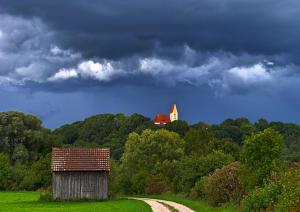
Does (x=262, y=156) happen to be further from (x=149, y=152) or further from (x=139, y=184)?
(x=149, y=152)

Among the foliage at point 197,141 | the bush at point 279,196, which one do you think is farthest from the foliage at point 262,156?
the foliage at point 197,141

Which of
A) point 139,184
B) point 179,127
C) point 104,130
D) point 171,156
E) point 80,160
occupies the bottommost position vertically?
point 139,184

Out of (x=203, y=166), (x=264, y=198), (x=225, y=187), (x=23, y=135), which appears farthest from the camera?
(x=23, y=135)

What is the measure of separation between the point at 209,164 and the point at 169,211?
1619cm

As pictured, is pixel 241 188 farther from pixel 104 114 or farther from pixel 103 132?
pixel 104 114

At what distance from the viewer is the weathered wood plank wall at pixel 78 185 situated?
42500mm

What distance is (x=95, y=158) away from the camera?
4362cm

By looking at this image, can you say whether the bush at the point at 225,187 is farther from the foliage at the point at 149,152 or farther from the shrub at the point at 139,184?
the foliage at the point at 149,152

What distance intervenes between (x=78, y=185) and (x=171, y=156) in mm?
30961

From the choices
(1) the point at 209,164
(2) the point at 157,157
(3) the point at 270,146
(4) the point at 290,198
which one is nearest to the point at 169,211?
(3) the point at 270,146

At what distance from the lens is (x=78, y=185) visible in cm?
4266

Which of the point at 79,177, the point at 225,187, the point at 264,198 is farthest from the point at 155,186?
the point at 264,198

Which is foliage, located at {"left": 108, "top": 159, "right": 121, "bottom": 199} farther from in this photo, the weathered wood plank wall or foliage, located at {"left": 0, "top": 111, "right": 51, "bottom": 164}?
foliage, located at {"left": 0, "top": 111, "right": 51, "bottom": 164}

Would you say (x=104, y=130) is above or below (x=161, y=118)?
below
